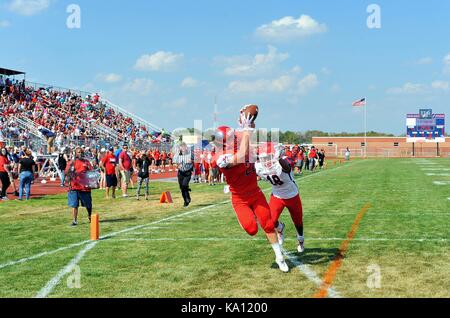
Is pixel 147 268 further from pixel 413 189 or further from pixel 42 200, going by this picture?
pixel 413 189

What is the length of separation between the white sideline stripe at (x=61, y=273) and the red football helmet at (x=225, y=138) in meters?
2.59

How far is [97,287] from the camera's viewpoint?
620cm

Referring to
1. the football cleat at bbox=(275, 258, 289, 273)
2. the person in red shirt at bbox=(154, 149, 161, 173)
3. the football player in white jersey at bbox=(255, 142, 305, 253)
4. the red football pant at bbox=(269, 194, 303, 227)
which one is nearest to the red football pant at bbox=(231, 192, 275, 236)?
the football cleat at bbox=(275, 258, 289, 273)

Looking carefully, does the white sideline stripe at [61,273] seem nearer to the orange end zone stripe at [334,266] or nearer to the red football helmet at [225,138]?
the red football helmet at [225,138]

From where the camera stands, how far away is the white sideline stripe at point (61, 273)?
6.05 m

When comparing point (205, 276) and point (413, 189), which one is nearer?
point (205, 276)

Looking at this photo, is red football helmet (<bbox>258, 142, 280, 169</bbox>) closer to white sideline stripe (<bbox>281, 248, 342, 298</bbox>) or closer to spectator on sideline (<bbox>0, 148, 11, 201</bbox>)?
white sideline stripe (<bbox>281, 248, 342, 298</bbox>)

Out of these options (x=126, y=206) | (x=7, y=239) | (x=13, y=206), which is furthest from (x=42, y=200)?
(x=7, y=239)

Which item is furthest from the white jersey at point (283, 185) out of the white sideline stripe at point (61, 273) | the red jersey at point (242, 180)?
the white sideline stripe at point (61, 273)

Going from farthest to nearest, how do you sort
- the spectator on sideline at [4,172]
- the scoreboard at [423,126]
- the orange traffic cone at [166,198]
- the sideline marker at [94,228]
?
the scoreboard at [423,126] < the spectator on sideline at [4,172] < the orange traffic cone at [166,198] < the sideline marker at [94,228]

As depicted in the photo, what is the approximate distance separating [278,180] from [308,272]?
4.99 feet

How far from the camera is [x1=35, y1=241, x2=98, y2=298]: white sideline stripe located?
19.9 ft
